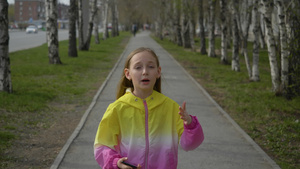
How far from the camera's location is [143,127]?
8.86 feet

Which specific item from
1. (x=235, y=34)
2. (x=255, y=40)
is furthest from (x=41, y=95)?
(x=235, y=34)

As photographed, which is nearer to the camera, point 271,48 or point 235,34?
point 271,48

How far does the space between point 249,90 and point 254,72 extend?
7.05 ft

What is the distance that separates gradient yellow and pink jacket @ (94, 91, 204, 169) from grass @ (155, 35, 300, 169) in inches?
138

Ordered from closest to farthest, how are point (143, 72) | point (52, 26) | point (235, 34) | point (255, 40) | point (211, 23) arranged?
point (143, 72) < point (255, 40) < point (235, 34) < point (52, 26) < point (211, 23)

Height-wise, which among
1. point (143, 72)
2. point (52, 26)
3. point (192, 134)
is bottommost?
point (192, 134)

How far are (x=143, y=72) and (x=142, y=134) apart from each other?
0.41 metres

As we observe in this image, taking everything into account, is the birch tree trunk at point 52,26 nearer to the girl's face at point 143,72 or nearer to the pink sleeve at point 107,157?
the girl's face at point 143,72

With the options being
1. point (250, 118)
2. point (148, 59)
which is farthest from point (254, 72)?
point (148, 59)

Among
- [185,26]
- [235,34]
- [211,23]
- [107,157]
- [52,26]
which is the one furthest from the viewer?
[185,26]

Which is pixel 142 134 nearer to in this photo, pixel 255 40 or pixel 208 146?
pixel 208 146

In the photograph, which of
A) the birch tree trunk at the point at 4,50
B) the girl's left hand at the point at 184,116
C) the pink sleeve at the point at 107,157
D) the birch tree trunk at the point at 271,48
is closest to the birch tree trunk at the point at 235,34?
the birch tree trunk at the point at 271,48

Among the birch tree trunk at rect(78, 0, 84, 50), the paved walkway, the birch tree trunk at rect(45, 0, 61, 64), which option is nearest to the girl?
the paved walkway

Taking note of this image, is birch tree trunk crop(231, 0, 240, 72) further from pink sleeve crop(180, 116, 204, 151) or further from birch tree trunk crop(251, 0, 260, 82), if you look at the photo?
Result: pink sleeve crop(180, 116, 204, 151)
